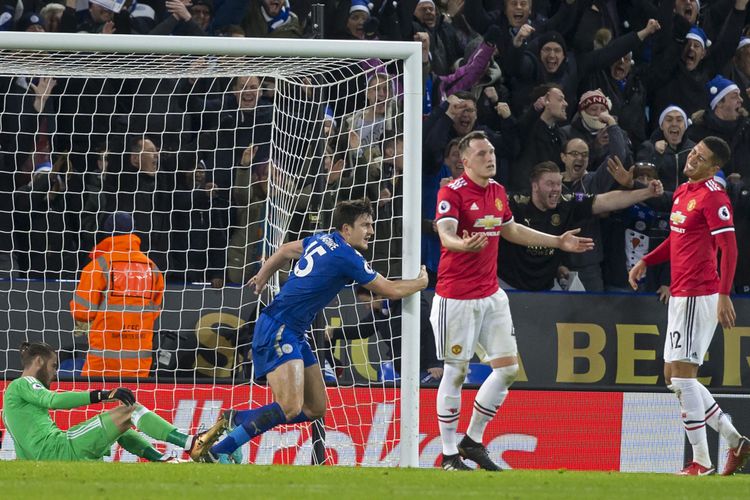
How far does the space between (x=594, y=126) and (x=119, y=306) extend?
15.1 ft

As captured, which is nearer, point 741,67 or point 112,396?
point 112,396

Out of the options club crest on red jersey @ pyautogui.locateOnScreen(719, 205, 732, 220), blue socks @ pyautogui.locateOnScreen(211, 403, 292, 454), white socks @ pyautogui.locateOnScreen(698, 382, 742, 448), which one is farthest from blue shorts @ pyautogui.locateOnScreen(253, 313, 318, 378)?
club crest on red jersey @ pyautogui.locateOnScreen(719, 205, 732, 220)

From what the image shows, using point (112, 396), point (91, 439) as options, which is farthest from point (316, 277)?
point (91, 439)

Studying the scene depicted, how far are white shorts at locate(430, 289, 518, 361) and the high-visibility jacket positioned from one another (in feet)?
8.15

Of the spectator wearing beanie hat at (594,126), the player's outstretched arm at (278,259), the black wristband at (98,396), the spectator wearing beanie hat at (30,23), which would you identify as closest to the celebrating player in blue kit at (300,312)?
the player's outstretched arm at (278,259)

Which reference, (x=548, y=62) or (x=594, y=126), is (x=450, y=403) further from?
(x=548, y=62)

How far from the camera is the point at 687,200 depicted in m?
8.88

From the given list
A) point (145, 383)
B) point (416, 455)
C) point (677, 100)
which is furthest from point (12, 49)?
point (677, 100)

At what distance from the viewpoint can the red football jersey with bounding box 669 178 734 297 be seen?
8742mm

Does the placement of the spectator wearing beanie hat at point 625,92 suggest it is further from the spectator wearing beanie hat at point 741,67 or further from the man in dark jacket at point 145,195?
the man in dark jacket at point 145,195

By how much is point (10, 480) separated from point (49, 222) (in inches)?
162

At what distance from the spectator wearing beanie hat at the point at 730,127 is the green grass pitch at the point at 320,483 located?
5.21m

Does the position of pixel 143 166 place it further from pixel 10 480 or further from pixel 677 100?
pixel 677 100

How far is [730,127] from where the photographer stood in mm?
12688
